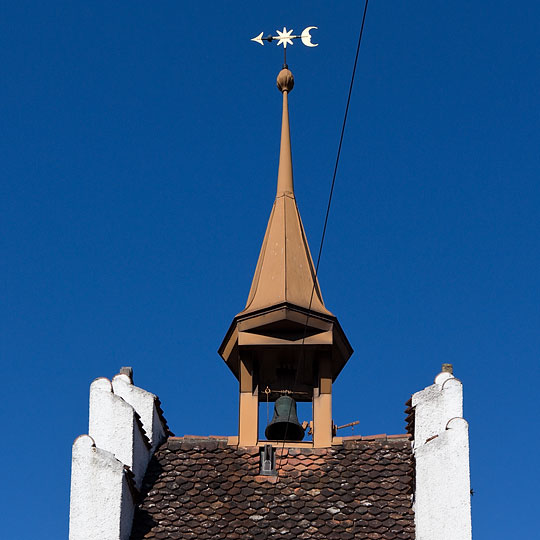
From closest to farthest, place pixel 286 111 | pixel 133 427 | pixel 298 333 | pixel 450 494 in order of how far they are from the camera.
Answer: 1. pixel 450 494
2. pixel 133 427
3. pixel 298 333
4. pixel 286 111

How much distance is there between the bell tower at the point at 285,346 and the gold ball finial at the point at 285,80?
3.50 meters

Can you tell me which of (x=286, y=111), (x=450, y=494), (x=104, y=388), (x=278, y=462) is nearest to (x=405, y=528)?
(x=450, y=494)

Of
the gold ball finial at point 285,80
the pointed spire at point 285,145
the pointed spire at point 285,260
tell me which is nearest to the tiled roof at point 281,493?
the pointed spire at point 285,260

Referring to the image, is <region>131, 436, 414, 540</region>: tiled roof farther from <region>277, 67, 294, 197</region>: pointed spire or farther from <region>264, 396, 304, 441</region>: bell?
<region>277, 67, 294, 197</region>: pointed spire

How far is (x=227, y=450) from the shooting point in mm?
32469

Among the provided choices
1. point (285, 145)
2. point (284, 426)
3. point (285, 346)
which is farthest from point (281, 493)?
point (285, 145)

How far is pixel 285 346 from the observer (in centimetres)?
3306

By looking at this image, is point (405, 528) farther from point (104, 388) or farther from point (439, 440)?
point (104, 388)

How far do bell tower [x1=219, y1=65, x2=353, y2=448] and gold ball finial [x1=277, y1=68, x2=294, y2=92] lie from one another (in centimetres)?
350

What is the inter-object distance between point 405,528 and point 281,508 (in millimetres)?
1988

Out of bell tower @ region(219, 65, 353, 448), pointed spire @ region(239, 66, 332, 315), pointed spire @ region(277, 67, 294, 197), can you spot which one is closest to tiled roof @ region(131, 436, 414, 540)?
bell tower @ region(219, 65, 353, 448)

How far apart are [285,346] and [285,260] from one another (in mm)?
1757

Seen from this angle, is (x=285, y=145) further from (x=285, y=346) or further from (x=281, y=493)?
(x=281, y=493)

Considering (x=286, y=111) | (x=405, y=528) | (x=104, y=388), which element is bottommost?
(x=405, y=528)
